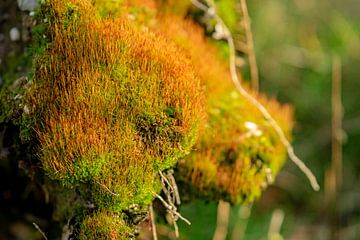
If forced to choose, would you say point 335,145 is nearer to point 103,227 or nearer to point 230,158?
point 230,158

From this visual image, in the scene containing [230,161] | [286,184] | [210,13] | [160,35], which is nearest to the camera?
[160,35]

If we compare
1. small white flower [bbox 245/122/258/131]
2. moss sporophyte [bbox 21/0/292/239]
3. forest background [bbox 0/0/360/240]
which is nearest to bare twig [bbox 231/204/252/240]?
forest background [bbox 0/0/360/240]

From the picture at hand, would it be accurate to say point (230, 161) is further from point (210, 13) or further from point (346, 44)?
point (346, 44)

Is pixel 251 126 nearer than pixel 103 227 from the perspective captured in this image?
No

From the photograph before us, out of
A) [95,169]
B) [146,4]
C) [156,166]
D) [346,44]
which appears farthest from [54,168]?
[346,44]

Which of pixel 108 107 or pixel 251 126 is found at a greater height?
pixel 108 107

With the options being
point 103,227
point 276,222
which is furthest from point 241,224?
point 103,227
